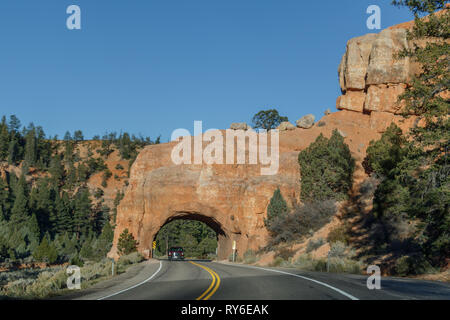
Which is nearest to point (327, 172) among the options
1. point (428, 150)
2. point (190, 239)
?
point (428, 150)

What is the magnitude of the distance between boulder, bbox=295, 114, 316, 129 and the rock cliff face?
295 centimetres

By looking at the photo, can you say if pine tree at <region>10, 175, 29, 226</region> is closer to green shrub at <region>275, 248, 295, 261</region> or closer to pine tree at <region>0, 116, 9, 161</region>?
pine tree at <region>0, 116, 9, 161</region>

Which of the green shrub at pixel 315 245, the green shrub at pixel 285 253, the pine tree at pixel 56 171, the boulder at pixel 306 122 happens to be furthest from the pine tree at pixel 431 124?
the pine tree at pixel 56 171

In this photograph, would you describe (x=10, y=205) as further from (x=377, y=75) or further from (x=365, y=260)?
(x=365, y=260)

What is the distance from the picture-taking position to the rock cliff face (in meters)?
49.2

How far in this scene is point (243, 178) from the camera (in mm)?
52094

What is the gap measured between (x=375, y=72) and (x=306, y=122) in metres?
12.1

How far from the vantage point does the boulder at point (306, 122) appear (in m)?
63.2

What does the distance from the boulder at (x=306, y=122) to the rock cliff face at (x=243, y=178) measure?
2947mm

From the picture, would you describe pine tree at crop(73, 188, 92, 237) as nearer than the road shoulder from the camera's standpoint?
No

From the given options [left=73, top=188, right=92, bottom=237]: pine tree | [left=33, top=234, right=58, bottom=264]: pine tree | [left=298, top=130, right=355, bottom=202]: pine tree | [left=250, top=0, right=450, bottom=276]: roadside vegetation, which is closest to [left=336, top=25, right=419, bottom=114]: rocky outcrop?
[left=250, top=0, right=450, bottom=276]: roadside vegetation

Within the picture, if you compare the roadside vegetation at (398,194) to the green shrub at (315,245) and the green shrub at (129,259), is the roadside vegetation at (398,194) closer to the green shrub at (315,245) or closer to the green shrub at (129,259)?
the green shrub at (315,245)

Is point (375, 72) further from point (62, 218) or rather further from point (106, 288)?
point (62, 218)
